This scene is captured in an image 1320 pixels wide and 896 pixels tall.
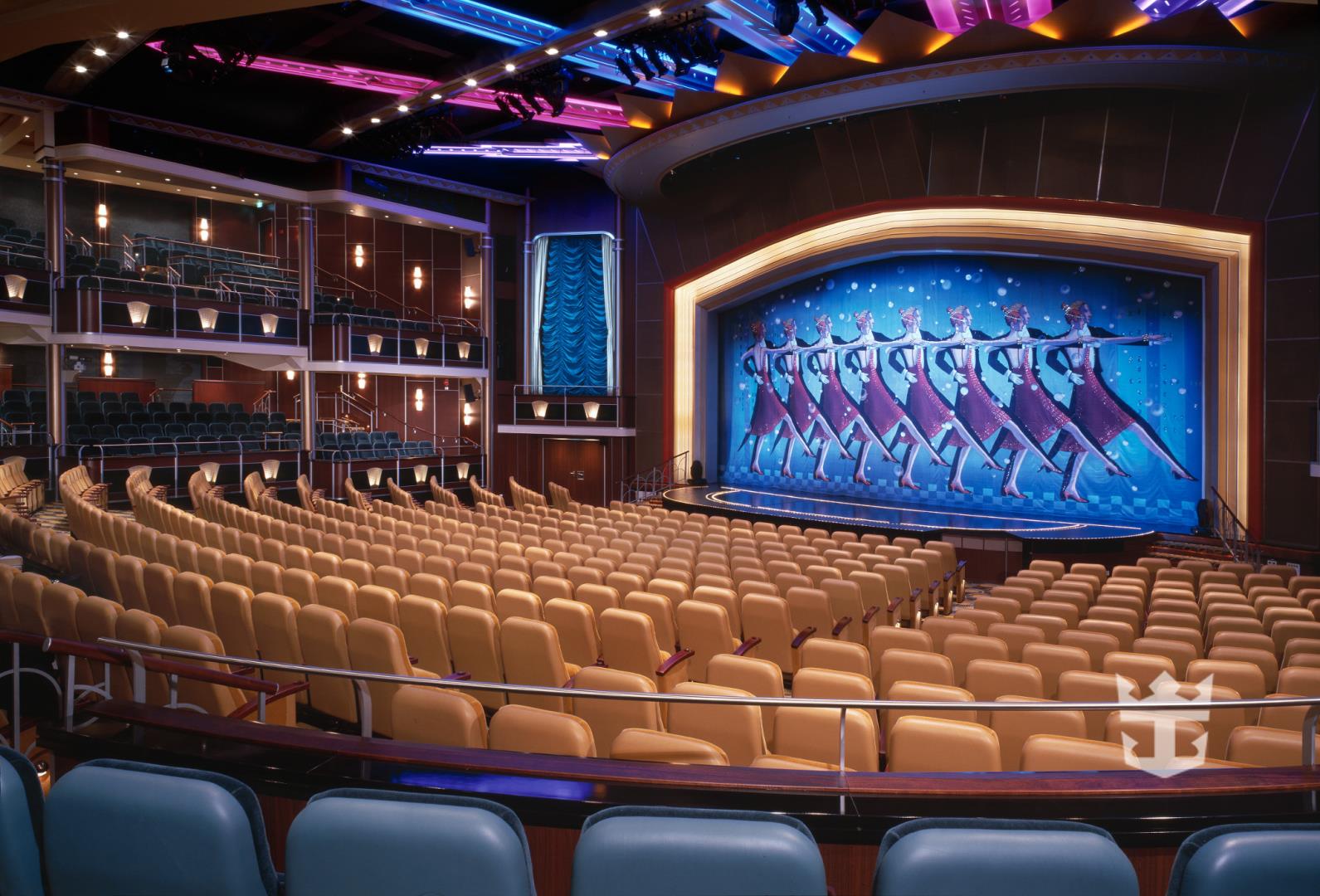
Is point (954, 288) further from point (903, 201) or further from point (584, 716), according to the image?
point (584, 716)

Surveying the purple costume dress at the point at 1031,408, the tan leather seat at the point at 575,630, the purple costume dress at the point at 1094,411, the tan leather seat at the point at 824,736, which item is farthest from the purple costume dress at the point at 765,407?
the tan leather seat at the point at 824,736

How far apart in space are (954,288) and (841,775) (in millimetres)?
14483

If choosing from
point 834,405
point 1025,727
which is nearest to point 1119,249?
point 834,405

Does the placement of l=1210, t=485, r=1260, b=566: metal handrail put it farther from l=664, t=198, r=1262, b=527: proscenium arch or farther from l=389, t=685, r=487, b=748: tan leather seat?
l=389, t=685, r=487, b=748: tan leather seat

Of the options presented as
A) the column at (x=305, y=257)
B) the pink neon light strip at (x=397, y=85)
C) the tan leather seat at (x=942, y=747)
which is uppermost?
the pink neon light strip at (x=397, y=85)

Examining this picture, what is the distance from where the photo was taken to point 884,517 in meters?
13.7

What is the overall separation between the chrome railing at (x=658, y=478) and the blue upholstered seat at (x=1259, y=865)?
1673 cm

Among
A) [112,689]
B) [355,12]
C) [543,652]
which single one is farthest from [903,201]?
[112,689]

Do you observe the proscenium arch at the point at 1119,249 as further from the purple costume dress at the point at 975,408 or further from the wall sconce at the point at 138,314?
the wall sconce at the point at 138,314

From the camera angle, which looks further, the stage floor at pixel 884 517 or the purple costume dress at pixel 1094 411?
the purple costume dress at pixel 1094 411

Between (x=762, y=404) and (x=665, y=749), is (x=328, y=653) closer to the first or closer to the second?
(x=665, y=749)

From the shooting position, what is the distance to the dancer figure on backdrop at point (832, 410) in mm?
16781

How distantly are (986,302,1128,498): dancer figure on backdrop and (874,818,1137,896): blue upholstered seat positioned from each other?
14151mm

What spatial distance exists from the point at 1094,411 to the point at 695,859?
1442 centimetres
